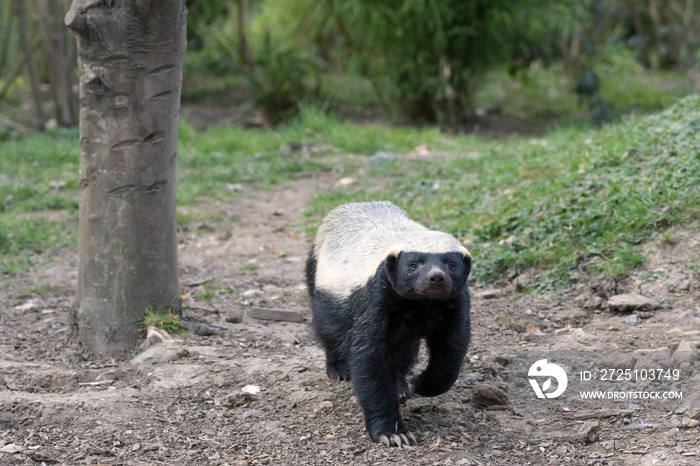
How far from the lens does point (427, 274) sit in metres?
3.19

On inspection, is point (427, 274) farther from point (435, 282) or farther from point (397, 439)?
point (397, 439)

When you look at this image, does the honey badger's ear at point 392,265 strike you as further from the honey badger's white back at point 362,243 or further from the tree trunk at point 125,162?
the tree trunk at point 125,162

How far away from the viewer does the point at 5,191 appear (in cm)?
744

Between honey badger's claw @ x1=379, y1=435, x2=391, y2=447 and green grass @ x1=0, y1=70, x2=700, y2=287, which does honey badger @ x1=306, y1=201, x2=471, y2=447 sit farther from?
green grass @ x1=0, y1=70, x2=700, y2=287

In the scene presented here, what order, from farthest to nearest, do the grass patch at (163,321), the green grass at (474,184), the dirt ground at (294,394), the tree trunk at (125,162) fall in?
the green grass at (474,184) < the grass patch at (163,321) < the tree trunk at (125,162) < the dirt ground at (294,394)

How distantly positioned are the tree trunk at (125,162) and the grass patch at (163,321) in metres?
0.04

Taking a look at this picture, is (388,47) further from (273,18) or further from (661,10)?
(661,10)

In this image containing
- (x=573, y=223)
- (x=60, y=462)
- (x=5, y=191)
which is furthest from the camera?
(x=5, y=191)

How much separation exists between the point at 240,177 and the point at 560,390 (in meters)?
5.11

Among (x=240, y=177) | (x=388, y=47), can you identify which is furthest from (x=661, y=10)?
(x=240, y=177)

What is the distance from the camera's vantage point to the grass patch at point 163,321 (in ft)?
14.1

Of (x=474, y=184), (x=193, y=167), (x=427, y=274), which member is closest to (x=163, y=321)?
(x=427, y=274)

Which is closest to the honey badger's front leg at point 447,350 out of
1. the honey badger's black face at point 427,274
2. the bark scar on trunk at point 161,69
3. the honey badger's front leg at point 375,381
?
the honey badger's black face at point 427,274

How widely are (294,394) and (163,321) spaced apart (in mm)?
951
